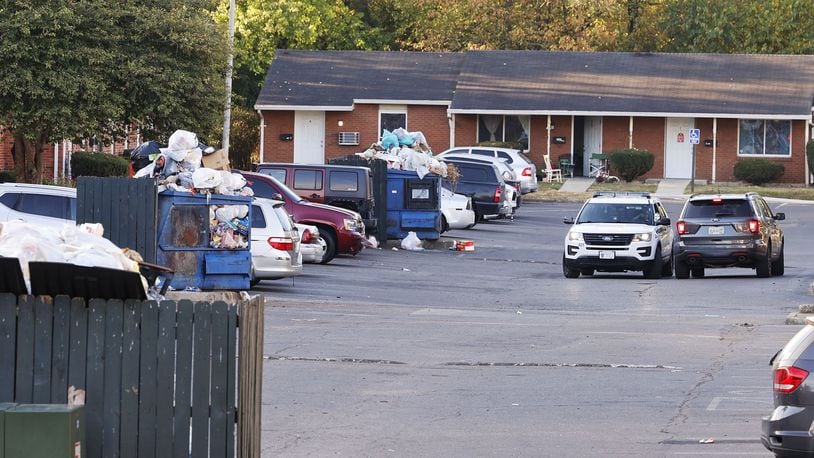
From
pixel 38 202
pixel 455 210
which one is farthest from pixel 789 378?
pixel 455 210

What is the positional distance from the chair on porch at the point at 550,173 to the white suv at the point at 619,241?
1074 inches

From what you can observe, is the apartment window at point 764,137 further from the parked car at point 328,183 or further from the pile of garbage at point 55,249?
the pile of garbage at point 55,249

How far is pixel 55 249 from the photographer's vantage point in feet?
30.1

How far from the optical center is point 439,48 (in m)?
68.7

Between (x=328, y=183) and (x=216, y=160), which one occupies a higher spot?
(x=216, y=160)

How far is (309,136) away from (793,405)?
165 ft

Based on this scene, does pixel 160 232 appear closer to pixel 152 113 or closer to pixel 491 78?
pixel 152 113

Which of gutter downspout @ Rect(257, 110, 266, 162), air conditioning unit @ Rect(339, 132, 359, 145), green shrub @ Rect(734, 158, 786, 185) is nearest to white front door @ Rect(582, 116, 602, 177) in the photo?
green shrub @ Rect(734, 158, 786, 185)

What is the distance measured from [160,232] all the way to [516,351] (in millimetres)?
6676

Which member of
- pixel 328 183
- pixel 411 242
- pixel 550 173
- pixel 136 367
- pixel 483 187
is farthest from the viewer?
pixel 550 173

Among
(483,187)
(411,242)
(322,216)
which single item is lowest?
(411,242)

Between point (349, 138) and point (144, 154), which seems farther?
point (349, 138)

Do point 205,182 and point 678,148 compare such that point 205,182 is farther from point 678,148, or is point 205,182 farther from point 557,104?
point 678,148

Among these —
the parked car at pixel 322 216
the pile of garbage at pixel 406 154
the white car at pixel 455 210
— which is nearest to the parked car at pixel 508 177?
the white car at pixel 455 210
